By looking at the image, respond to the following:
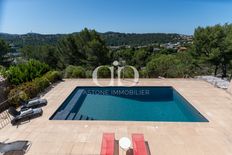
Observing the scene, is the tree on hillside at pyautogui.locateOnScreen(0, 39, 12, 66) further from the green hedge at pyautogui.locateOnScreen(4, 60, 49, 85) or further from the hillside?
the green hedge at pyautogui.locateOnScreen(4, 60, 49, 85)

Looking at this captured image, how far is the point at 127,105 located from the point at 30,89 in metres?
5.60

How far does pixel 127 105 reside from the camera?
536 inches

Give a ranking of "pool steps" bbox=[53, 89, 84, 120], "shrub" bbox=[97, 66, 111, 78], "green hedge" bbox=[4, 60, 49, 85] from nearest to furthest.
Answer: "pool steps" bbox=[53, 89, 84, 120] < "green hedge" bbox=[4, 60, 49, 85] < "shrub" bbox=[97, 66, 111, 78]

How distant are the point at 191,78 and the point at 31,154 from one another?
47.1ft

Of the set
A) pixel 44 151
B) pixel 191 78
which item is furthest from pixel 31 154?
pixel 191 78

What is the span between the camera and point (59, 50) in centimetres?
2905

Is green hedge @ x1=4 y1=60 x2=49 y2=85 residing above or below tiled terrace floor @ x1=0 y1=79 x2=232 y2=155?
above

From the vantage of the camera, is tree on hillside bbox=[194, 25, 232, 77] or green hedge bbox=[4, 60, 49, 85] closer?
green hedge bbox=[4, 60, 49, 85]

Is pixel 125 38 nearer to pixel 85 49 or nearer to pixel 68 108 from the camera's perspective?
pixel 85 49

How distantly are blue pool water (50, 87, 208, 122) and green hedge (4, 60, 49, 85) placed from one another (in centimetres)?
301

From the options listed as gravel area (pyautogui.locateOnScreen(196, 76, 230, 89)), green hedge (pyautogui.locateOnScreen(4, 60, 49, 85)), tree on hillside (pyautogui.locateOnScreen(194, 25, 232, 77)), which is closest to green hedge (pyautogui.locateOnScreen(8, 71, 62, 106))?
green hedge (pyautogui.locateOnScreen(4, 60, 49, 85))

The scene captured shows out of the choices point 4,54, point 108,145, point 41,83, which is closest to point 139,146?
point 108,145

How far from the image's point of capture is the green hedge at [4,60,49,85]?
1379cm

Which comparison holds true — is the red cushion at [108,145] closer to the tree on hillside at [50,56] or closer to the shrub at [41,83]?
the shrub at [41,83]
